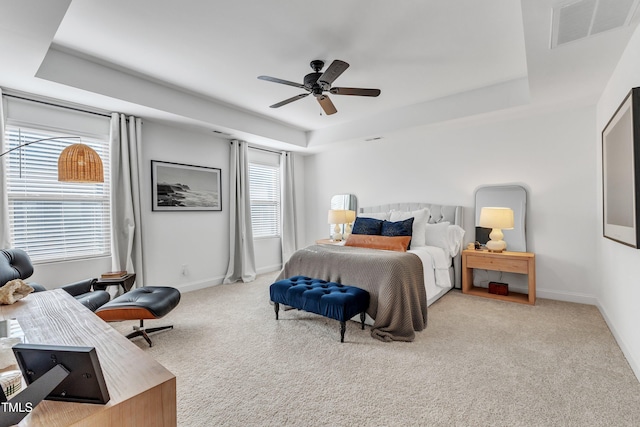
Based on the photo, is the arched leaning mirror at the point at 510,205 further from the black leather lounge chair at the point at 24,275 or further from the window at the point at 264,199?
the black leather lounge chair at the point at 24,275

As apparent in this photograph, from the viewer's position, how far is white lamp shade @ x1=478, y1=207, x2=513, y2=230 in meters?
3.79

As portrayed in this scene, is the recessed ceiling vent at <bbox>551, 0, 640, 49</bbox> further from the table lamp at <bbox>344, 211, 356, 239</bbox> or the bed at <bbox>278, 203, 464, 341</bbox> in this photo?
the table lamp at <bbox>344, 211, 356, 239</bbox>

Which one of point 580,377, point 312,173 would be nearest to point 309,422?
point 580,377

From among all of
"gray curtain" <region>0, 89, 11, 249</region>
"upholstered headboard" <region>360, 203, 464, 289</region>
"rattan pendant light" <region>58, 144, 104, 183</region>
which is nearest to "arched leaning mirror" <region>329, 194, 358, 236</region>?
"upholstered headboard" <region>360, 203, 464, 289</region>

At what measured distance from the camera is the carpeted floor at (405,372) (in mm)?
1757

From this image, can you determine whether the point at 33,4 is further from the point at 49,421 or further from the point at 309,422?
the point at 309,422

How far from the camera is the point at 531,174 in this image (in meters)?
3.97

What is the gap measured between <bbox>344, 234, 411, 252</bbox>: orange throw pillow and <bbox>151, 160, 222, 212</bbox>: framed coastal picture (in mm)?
2322

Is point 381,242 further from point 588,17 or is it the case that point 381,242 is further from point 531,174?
point 588,17

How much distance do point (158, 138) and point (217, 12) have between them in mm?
2429

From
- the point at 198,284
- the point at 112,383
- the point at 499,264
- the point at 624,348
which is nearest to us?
the point at 112,383

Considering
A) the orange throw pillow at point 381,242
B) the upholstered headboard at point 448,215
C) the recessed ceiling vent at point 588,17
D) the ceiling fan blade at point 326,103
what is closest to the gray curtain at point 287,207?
A: the upholstered headboard at point 448,215

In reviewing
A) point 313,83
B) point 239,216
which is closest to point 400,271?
point 313,83

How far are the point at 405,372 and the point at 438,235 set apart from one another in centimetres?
231
